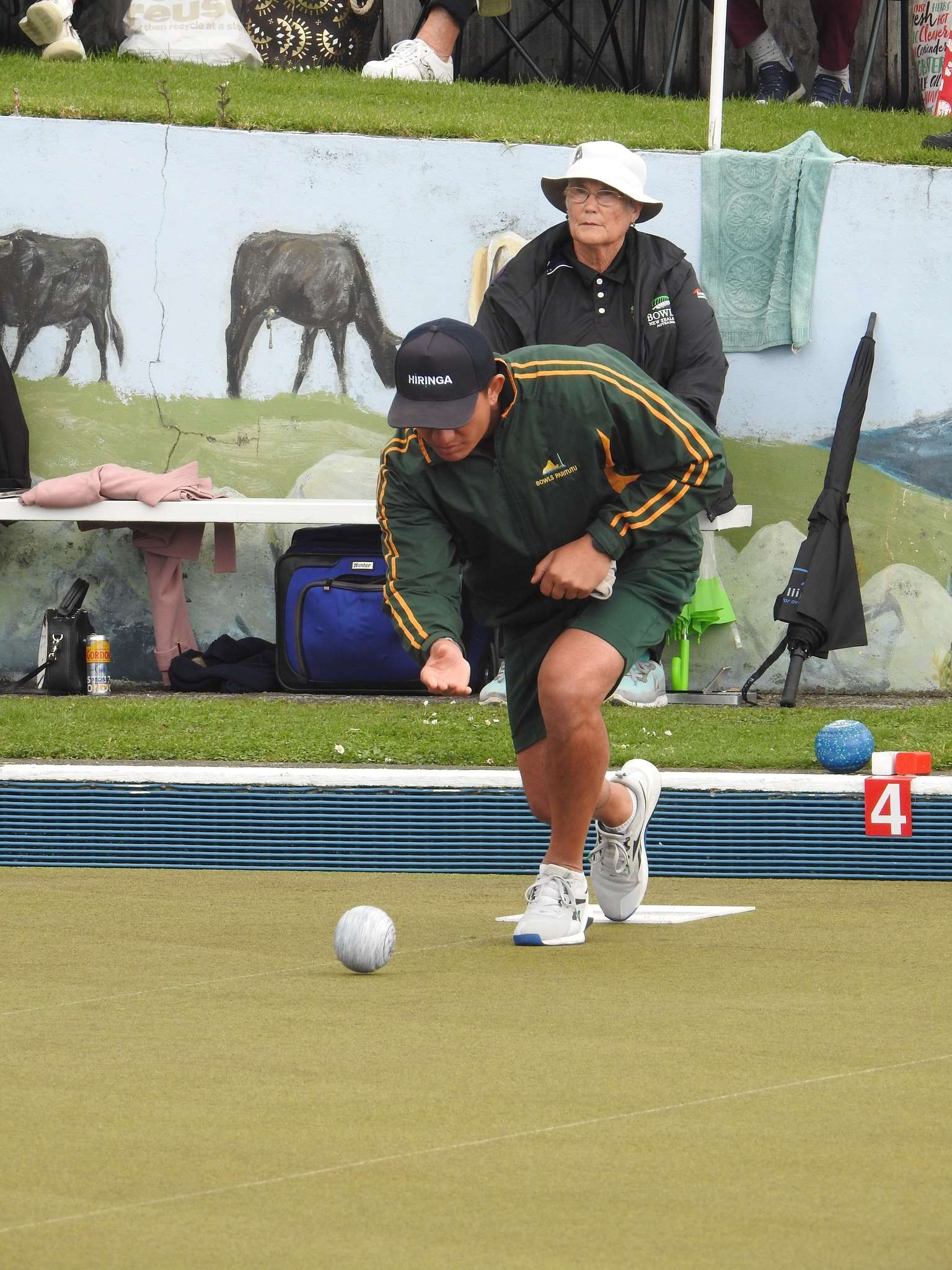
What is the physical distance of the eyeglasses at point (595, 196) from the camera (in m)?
5.96

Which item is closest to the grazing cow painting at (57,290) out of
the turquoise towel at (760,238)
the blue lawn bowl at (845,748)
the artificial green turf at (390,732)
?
the artificial green turf at (390,732)

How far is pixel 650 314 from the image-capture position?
6.22m

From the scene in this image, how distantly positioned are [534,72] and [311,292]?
401 cm

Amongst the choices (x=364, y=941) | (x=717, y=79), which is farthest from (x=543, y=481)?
(x=717, y=79)

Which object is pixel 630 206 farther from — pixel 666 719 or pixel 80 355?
pixel 80 355

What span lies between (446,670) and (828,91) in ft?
22.8

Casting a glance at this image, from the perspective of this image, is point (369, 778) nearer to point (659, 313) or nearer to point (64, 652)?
point (659, 313)

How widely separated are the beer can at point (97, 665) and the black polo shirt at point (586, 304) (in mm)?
2150

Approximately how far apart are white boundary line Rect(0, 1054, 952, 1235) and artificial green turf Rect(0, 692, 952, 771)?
9.19ft

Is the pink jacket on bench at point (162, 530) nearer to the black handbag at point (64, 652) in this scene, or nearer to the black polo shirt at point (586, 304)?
the black handbag at point (64, 652)

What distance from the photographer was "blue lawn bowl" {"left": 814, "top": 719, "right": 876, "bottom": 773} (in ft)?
16.8

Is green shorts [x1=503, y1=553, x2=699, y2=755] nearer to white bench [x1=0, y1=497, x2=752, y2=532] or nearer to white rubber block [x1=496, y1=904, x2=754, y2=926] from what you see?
white rubber block [x1=496, y1=904, x2=754, y2=926]

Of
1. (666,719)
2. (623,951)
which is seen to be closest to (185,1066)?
(623,951)

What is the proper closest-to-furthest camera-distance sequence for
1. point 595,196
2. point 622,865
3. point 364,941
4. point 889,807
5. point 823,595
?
point 364,941 → point 622,865 → point 889,807 → point 595,196 → point 823,595
